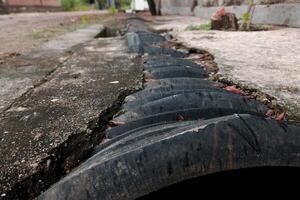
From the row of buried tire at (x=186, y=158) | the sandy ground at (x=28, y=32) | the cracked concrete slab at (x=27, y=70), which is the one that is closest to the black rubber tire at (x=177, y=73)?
the cracked concrete slab at (x=27, y=70)

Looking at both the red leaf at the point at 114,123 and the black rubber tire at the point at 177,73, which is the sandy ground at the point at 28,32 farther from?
the red leaf at the point at 114,123

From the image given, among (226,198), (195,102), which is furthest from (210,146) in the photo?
(195,102)

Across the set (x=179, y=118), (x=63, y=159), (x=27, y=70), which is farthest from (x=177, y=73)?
(x=27, y=70)

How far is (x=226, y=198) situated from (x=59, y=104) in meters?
0.99

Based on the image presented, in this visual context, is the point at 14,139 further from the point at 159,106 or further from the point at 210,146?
the point at 210,146

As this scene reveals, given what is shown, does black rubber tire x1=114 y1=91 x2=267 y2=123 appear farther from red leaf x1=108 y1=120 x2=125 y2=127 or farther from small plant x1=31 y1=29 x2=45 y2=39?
small plant x1=31 y1=29 x2=45 y2=39

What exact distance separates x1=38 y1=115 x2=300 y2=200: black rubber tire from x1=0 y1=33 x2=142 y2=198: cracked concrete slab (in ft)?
0.92

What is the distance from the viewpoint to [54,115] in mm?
1523

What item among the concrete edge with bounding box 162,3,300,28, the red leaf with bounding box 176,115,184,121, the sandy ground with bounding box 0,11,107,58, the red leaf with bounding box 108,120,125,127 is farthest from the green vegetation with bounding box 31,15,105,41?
the red leaf with bounding box 176,115,184,121

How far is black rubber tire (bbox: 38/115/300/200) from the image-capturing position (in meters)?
0.77

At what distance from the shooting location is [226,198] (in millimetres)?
932

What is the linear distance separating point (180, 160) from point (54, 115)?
0.87 meters

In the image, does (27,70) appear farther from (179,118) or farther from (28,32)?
(28,32)

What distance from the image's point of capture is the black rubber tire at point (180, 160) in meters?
0.77
